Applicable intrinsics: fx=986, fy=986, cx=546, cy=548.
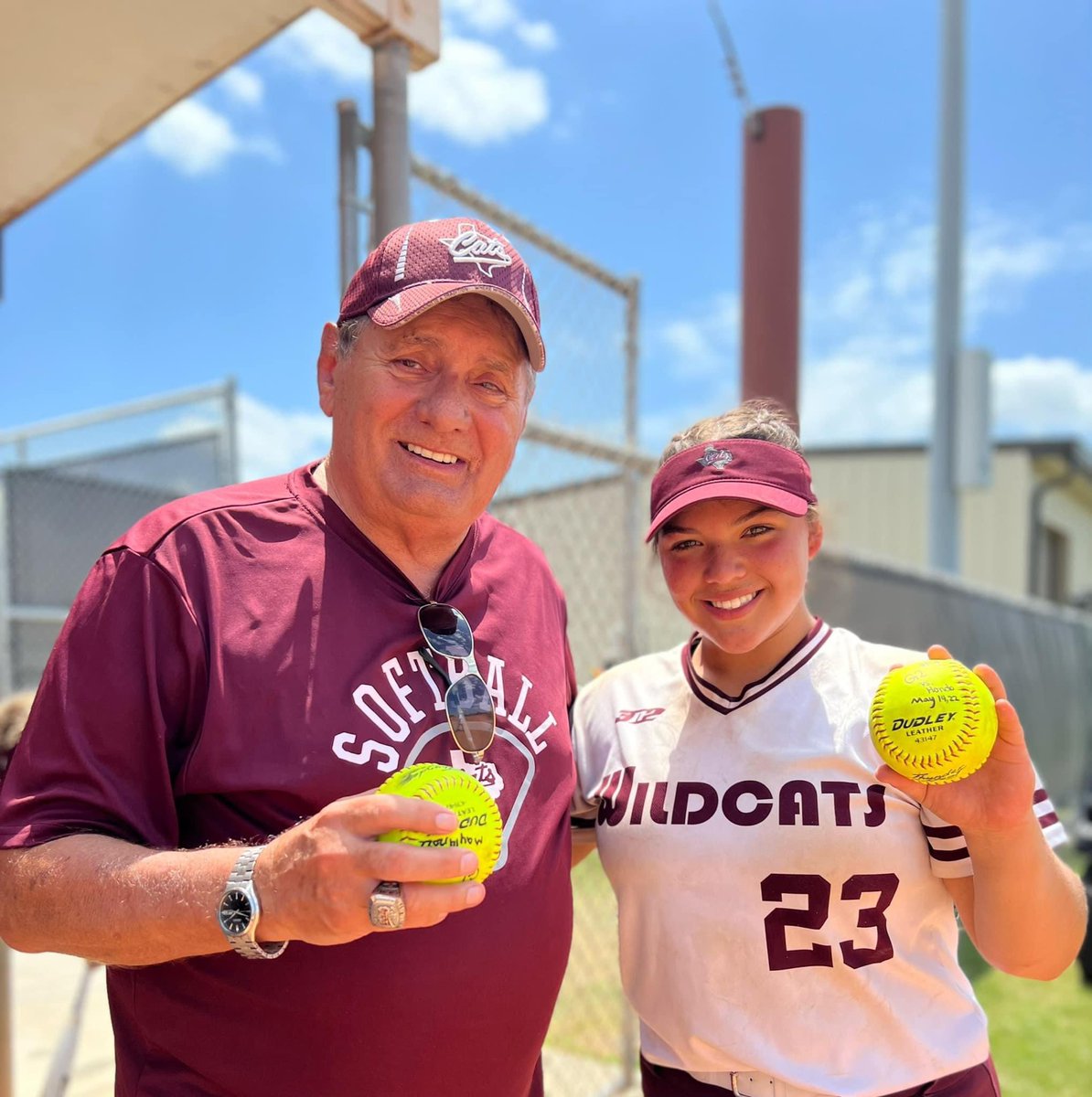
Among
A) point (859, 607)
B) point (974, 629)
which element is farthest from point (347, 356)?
point (974, 629)

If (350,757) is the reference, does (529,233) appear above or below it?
above

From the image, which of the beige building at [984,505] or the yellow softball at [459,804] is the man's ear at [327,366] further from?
the beige building at [984,505]

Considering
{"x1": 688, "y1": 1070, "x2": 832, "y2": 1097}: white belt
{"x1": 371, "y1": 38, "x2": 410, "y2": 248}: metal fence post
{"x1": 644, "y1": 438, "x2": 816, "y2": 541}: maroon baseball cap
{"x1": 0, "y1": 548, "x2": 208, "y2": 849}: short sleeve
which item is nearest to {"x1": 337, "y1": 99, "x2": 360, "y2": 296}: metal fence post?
{"x1": 371, "y1": 38, "x2": 410, "y2": 248}: metal fence post

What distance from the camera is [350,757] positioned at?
170 cm

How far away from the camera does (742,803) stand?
2082mm

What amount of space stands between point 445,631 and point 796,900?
90 cm

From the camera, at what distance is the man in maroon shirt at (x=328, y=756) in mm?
1410

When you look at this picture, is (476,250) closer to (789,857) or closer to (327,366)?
(327,366)

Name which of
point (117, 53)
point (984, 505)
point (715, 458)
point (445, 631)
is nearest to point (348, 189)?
point (117, 53)

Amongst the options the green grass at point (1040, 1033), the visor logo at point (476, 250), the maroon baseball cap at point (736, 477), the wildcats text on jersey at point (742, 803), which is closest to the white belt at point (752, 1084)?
the wildcats text on jersey at point (742, 803)

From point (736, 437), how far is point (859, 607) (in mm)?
5029

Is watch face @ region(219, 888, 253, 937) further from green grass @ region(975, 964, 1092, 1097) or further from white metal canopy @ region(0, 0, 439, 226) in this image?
green grass @ region(975, 964, 1092, 1097)

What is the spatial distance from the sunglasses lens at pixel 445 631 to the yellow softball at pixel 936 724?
0.84m

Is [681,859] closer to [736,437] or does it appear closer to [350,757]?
[350,757]
